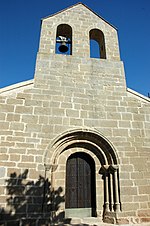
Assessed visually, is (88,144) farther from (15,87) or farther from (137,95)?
(15,87)

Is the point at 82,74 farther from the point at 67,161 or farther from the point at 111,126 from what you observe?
the point at 67,161

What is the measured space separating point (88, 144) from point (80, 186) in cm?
128

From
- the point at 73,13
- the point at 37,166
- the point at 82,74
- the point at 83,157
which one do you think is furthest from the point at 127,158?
the point at 73,13

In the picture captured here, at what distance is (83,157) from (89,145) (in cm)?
45

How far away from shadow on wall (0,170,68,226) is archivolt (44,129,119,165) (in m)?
0.83

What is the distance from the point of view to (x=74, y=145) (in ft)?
19.0

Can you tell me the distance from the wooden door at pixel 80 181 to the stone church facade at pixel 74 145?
0.03 m

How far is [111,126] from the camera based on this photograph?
19.3 ft

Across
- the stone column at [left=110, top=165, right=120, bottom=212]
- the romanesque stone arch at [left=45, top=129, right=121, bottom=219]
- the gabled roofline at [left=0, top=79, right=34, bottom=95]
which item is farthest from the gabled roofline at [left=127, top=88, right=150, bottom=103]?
the gabled roofline at [left=0, top=79, right=34, bottom=95]

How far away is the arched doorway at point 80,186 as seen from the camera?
5363 millimetres

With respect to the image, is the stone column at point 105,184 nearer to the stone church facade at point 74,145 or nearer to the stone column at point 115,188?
the stone church facade at point 74,145

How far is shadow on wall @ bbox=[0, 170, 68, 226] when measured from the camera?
14.8 ft

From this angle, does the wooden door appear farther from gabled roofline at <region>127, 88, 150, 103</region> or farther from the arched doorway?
gabled roofline at <region>127, 88, 150, 103</region>

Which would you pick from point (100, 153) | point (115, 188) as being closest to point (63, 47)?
point (100, 153)
